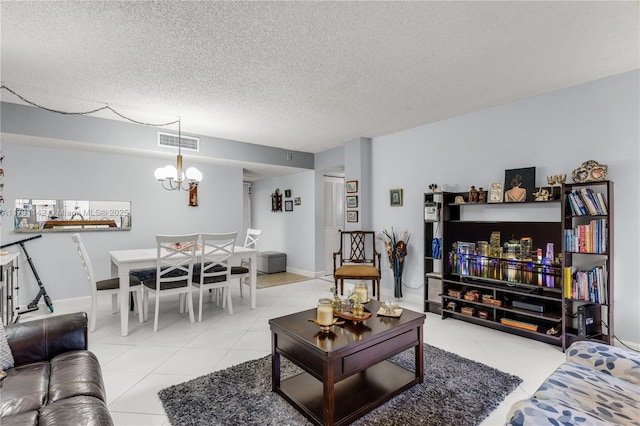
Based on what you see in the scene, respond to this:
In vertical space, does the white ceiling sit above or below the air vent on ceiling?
above

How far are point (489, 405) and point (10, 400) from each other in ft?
8.15

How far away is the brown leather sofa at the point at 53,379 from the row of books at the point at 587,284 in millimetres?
3454

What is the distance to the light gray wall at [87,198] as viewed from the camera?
4.04 meters

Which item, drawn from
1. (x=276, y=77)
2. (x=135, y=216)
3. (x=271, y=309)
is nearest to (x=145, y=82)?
(x=276, y=77)

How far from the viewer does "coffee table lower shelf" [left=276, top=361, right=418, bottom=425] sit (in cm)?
186

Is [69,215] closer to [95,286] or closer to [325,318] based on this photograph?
[95,286]

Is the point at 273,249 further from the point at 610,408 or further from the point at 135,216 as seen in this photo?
the point at 610,408

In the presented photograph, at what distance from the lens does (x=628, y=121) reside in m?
2.75

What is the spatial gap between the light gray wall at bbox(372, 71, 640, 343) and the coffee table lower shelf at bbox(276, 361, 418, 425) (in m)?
2.18

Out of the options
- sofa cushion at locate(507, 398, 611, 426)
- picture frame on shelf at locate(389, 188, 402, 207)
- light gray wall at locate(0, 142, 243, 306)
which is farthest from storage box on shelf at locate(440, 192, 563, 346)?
light gray wall at locate(0, 142, 243, 306)

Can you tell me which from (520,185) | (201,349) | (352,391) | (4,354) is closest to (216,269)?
(201,349)

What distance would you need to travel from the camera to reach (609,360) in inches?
65.3

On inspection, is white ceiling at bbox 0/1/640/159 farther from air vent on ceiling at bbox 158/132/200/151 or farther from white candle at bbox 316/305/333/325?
white candle at bbox 316/305/333/325

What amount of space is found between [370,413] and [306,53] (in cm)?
254
